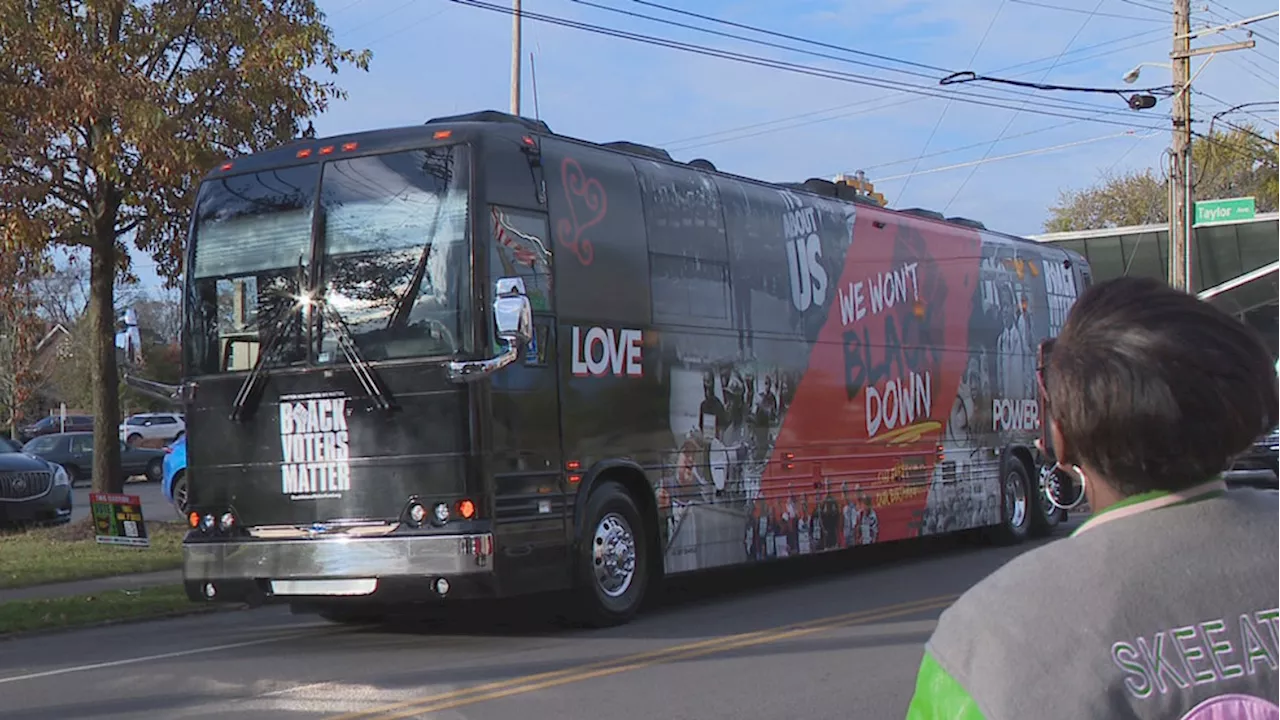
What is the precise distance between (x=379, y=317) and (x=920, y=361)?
7.64 metres

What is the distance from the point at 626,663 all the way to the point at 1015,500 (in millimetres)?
10092

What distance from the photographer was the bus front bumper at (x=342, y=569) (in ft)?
32.2

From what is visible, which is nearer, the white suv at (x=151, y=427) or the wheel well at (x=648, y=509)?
the wheel well at (x=648, y=509)

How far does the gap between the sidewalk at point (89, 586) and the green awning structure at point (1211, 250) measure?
34.9 metres

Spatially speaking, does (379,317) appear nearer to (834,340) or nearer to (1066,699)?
(834,340)

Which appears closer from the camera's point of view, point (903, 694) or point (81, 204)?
point (903, 694)

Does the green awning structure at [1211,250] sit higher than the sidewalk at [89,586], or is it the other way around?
the green awning structure at [1211,250]

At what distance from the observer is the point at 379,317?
10.3 meters

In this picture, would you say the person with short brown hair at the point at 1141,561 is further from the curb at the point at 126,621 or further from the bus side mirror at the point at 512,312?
the curb at the point at 126,621

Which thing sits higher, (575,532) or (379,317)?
(379,317)

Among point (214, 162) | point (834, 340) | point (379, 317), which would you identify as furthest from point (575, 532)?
point (214, 162)

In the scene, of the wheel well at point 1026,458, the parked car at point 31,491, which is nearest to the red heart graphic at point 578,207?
the wheel well at point 1026,458

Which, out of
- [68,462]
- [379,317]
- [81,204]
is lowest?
[68,462]

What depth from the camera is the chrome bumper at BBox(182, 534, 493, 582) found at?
983 cm
